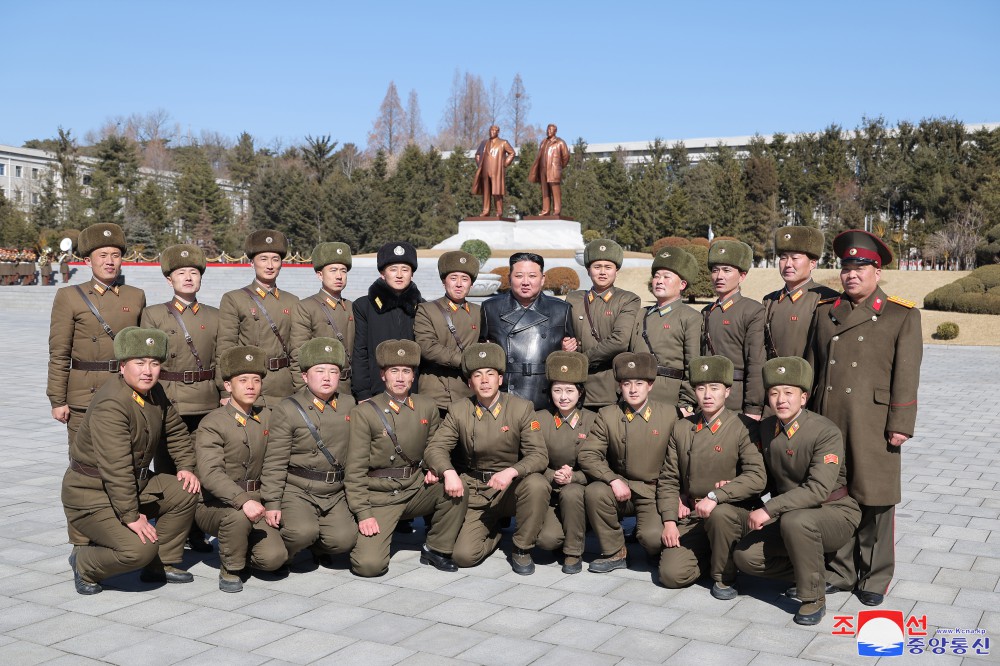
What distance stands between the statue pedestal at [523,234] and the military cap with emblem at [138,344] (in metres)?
25.9

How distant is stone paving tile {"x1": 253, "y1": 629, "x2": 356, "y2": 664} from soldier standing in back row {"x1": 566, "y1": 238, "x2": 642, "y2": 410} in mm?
2878

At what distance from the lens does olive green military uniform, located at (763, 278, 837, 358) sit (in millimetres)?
5875

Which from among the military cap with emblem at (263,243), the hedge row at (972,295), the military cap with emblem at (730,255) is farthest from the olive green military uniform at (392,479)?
the hedge row at (972,295)

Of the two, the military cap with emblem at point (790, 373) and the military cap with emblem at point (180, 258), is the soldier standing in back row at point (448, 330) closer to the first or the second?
the military cap with emblem at point (180, 258)

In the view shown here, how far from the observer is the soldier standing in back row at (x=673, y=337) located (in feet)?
20.9

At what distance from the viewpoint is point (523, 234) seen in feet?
104

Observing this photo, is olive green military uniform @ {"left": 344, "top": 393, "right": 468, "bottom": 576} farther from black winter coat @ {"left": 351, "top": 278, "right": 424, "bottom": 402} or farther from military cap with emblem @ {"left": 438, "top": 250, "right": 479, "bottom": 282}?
military cap with emblem @ {"left": 438, "top": 250, "right": 479, "bottom": 282}

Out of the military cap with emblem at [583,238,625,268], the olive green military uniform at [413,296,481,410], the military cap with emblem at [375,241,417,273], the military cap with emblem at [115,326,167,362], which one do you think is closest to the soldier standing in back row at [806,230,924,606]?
the military cap with emblem at [583,238,625,268]

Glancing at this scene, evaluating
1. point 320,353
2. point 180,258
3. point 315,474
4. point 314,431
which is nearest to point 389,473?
point 315,474

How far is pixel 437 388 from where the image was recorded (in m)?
6.70

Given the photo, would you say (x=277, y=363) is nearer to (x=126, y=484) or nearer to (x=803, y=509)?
(x=126, y=484)

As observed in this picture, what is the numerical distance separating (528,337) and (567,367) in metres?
0.74

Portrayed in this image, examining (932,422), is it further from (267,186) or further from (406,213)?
(267,186)

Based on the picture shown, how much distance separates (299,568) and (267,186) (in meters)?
52.9
